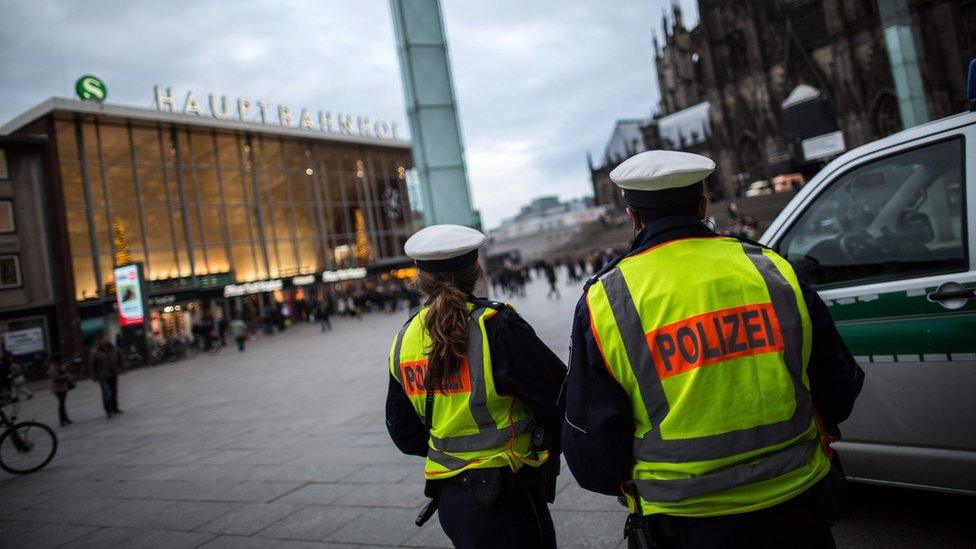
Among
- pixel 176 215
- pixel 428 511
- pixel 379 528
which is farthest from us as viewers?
pixel 176 215

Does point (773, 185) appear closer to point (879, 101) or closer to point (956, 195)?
point (879, 101)

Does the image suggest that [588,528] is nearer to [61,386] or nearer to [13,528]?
[13,528]

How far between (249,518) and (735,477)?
4.69 meters

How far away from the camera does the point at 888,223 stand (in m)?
3.40

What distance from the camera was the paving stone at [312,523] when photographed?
454 centimetres

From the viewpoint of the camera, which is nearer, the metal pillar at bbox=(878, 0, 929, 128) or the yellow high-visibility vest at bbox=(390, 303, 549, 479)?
the yellow high-visibility vest at bbox=(390, 303, 549, 479)

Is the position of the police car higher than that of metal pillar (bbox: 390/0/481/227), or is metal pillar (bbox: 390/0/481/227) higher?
metal pillar (bbox: 390/0/481/227)

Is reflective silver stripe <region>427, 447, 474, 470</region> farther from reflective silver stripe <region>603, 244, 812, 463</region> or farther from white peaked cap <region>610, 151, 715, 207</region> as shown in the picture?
white peaked cap <region>610, 151, 715, 207</region>

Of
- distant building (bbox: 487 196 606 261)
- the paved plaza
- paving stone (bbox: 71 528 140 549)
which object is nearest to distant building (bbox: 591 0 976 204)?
distant building (bbox: 487 196 606 261)

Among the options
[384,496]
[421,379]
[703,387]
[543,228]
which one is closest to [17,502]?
[384,496]

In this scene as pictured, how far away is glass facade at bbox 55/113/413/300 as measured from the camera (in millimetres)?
32406

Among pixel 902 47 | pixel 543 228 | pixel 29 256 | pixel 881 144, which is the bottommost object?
pixel 881 144

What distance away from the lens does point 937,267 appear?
9.54ft

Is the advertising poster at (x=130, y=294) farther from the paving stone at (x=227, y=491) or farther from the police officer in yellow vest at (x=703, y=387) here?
the police officer in yellow vest at (x=703, y=387)
